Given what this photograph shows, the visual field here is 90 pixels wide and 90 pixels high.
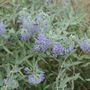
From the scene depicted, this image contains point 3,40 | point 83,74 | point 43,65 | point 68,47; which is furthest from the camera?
point 43,65

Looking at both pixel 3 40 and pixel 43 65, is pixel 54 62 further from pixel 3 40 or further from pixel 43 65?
pixel 3 40

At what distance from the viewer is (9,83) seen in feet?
6.25

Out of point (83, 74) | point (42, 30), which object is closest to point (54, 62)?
point (83, 74)

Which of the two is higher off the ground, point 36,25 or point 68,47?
point 36,25

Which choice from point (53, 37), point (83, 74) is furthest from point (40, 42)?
point (83, 74)

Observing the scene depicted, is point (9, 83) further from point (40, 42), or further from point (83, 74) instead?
point (83, 74)

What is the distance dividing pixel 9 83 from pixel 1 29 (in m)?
0.82

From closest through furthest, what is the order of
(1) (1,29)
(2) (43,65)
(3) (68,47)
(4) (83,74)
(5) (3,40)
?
(3) (68,47)
(1) (1,29)
(5) (3,40)
(4) (83,74)
(2) (43,65)

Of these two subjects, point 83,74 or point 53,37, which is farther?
point 83,74

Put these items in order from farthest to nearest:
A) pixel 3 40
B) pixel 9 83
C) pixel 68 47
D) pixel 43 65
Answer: pixel 43 65 < pixel 3 40 < pixel 68 47 < pixel 9 83

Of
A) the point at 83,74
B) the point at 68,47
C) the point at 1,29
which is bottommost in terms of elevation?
the point at 83,74

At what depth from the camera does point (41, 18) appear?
2178 mm

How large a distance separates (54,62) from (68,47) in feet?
3.38

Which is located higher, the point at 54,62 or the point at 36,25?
the point at 36,25
